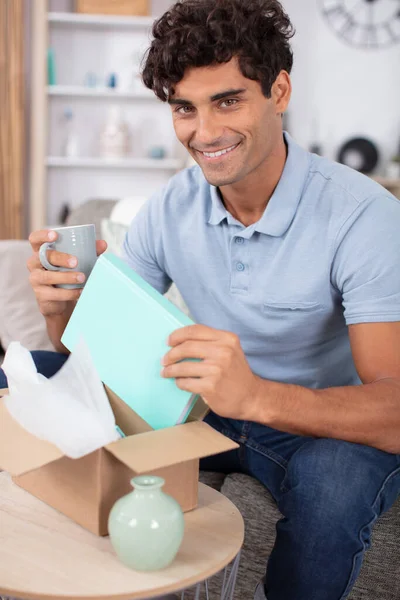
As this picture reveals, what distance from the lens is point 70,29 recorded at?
14.1 ft

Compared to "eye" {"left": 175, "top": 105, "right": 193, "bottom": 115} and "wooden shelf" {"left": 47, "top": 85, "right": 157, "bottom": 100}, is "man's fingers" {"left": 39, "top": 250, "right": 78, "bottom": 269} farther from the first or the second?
"wooden shelf" {"left": 47, "top": 85, "right": 157, "bottom": 100}

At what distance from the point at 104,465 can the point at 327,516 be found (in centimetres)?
33

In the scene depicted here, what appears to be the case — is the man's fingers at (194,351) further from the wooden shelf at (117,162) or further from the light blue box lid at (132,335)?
the wooden shelf at (117,162)

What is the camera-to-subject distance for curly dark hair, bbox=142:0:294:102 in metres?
1.28

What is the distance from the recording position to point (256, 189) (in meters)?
1.43

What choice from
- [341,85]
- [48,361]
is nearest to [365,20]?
[341,85]

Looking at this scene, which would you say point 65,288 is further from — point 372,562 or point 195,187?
point 372,562

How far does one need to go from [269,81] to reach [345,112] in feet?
10.8

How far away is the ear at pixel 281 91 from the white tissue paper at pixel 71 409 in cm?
72

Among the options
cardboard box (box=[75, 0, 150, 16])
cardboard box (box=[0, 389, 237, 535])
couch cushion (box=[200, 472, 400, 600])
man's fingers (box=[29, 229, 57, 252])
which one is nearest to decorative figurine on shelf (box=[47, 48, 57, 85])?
cardboard box (box=[75, 0, 150, 16])

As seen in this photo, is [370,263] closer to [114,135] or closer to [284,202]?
[284,202]

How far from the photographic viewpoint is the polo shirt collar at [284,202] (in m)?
1.36

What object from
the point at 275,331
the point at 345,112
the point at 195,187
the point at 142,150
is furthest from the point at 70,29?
the point at 275,331

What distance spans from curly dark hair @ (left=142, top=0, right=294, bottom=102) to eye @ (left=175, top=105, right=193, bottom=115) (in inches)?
1.2
